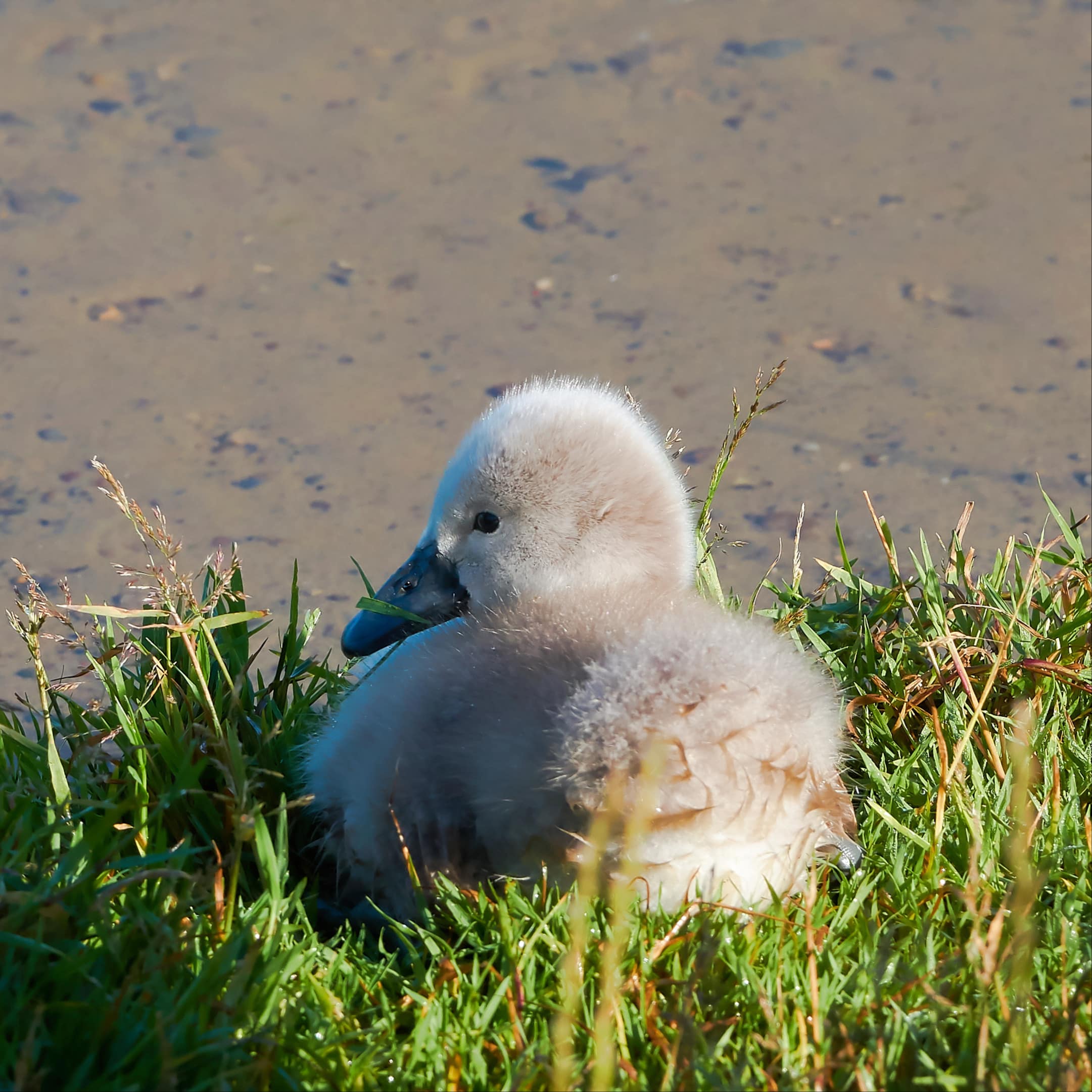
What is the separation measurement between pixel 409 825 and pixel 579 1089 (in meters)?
0.54

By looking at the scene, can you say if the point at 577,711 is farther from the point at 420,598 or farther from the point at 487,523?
the point at 420,598

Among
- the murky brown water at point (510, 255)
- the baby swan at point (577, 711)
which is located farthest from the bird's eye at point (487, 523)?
the murky brown water at point (510, 255)

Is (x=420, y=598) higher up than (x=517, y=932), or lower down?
higher up

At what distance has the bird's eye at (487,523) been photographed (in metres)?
2.90

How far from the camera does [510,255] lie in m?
6.09

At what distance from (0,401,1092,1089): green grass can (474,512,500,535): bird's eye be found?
520 mm

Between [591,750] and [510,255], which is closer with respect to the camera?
[591,750]

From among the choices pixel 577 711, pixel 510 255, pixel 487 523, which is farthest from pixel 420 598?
pixel 510 255

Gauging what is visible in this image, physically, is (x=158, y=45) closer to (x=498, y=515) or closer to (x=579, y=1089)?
(x=498, y=515)

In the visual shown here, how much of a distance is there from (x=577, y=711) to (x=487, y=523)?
0.77 metres

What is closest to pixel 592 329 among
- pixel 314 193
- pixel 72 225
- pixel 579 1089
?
pixel 314 193

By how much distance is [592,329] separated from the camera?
5738 millimetres

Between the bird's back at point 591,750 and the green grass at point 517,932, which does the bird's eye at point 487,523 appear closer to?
the bird's back at point 591,750

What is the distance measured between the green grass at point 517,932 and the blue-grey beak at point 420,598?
0.94ft
